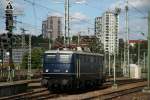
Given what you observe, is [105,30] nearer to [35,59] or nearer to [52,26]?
[52,26]

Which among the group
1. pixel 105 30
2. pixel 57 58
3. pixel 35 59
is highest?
pixel 105 30

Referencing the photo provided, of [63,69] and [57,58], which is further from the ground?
[57,58]

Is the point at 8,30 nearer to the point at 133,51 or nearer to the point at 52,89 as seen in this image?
the point at 52,89

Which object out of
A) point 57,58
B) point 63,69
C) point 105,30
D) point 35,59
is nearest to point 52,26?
point 35,59

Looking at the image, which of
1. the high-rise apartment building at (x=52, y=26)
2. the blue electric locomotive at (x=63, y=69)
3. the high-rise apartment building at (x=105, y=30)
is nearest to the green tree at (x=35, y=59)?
the high-rise apartment building at (x=52, y=26)

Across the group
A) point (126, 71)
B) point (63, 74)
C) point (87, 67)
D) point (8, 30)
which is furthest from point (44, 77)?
point (126, 71)

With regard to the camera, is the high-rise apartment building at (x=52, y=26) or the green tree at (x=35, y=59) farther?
the green tree at (x=35, y=59)

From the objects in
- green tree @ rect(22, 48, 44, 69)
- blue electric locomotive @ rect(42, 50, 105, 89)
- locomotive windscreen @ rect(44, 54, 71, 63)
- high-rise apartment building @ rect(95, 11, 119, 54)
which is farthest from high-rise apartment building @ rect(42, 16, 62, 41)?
locomotive windscreen @ rect(44, 54, 71, 63)

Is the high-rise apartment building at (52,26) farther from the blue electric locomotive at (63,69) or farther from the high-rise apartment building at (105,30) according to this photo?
the blue electric locomotive at (63,69)

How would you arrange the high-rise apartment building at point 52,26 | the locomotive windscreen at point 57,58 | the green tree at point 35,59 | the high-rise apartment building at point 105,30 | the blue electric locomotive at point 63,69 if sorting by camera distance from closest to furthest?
1. the blue electric locomotive at point 63,69
2. the locomotive windscreen at point 57,58
3. the high-rise apartment building at point 52,26
4. the high-rise apartment building at point 105,30
5. the green tree at point 35,59

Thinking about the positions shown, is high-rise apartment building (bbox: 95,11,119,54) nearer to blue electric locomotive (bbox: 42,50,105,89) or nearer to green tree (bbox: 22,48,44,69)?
green tree (bbox: 22,48,44,69)

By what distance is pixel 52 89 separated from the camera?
35406 mm

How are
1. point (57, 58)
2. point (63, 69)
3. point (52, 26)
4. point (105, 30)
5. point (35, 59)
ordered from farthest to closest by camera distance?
1. point (35, 59)
2. point (52, 26)
3. point (105, 30)
4. point (57, 58)
5. point (63, 69)

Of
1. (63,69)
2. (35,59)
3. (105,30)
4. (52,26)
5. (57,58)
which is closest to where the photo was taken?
(63,69)
